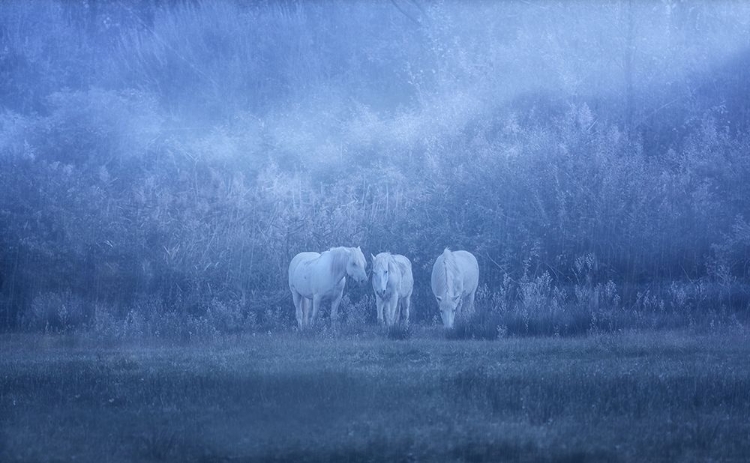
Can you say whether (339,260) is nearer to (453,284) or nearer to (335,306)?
(335,306)

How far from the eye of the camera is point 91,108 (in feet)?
119

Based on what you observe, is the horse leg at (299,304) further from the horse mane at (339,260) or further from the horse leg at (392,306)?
the horse leg at (392,306)

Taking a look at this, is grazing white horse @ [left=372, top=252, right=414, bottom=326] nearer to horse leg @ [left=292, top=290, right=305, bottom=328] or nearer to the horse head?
the horse head

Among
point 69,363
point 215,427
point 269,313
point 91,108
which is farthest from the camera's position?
point 91,108

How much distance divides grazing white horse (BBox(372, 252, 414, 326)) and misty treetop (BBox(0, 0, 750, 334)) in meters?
1.07

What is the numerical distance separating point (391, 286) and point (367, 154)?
13.6 metres

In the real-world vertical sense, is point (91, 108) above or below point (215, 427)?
above

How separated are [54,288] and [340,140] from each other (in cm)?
1264

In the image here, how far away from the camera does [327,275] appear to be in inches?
814

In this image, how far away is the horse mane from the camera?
20562 mm

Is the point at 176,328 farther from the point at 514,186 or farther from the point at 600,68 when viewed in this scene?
the point at 600,68

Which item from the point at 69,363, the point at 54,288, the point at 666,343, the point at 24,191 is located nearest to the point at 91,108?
the point at 24,191

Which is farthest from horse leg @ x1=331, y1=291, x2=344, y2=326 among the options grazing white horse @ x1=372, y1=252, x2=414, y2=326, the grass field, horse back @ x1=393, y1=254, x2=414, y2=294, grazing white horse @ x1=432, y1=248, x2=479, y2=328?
the grass field

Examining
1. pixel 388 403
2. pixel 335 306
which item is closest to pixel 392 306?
pixel 335 306
